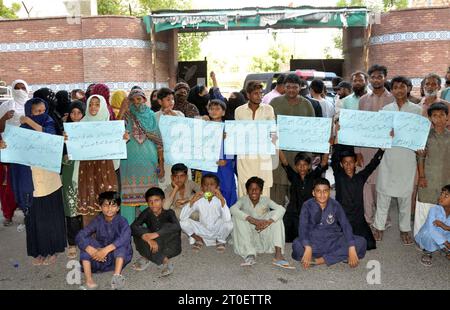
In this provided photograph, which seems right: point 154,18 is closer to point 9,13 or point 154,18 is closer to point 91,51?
point 91,51

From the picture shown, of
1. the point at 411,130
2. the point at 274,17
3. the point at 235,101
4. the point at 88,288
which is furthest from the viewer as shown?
the point at 274,17

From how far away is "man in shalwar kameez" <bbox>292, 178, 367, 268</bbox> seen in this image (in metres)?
4.02

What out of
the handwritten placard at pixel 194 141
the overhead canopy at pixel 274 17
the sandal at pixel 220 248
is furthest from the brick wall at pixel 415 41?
the sandal at pixel 220 248

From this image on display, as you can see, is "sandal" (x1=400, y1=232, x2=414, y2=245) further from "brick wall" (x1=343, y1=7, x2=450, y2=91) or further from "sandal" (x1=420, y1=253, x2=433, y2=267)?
"brick wall" (x1=343, y1=7, x2=450, y2=91)

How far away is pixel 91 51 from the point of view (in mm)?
14242

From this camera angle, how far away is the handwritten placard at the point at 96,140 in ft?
13.5

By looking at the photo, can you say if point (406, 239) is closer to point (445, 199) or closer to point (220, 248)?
point (445, 199)

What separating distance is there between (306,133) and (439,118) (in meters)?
1.38

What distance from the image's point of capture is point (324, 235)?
13.4ft

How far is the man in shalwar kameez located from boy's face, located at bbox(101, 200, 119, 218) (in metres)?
1.85

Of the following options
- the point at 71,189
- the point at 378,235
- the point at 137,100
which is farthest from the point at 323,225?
the point at 71,189

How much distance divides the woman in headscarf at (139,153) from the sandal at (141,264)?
68cm

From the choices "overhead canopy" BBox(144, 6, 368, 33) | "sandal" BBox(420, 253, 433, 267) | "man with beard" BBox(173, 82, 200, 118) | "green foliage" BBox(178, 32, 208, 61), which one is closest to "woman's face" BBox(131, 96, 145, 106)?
"man with beard" BBox(173, 82, 200, 118)

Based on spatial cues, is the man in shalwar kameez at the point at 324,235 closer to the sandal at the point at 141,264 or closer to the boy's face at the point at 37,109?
the sandal at the point at 141,264
